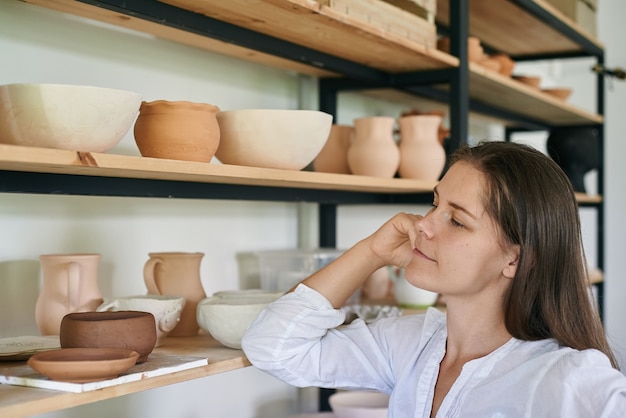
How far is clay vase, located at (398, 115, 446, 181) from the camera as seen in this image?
2090mm

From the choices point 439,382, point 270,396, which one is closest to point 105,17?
point 439,382

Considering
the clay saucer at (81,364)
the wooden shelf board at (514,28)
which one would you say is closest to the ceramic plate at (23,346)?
the clay saucer at (81,364)

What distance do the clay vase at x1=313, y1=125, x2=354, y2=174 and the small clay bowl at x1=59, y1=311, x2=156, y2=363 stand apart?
2.68ft

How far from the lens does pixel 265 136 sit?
1554 millimetres

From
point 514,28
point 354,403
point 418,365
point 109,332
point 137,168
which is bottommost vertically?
point 354,403

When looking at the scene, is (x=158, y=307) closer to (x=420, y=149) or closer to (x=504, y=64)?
(x=420, y=149)

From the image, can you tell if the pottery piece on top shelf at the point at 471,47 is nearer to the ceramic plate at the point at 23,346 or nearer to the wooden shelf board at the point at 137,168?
the wooden shelf board at the point at 137,168

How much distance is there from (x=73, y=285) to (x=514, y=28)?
6.07 feet

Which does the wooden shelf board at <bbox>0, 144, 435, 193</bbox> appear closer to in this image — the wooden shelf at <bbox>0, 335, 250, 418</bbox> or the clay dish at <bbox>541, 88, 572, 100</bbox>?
the wooden shelf at <bbox>0, 335, 250, 418</bbox>

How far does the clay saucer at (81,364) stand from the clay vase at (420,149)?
1088 millimetres

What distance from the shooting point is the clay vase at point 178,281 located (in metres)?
1.62

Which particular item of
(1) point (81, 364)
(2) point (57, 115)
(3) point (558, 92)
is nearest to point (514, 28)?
(3) point (558, 92)

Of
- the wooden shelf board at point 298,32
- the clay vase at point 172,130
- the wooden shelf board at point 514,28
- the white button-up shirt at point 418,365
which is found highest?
the wooden shelf board at point 514,28

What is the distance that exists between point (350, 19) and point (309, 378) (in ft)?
2.45
